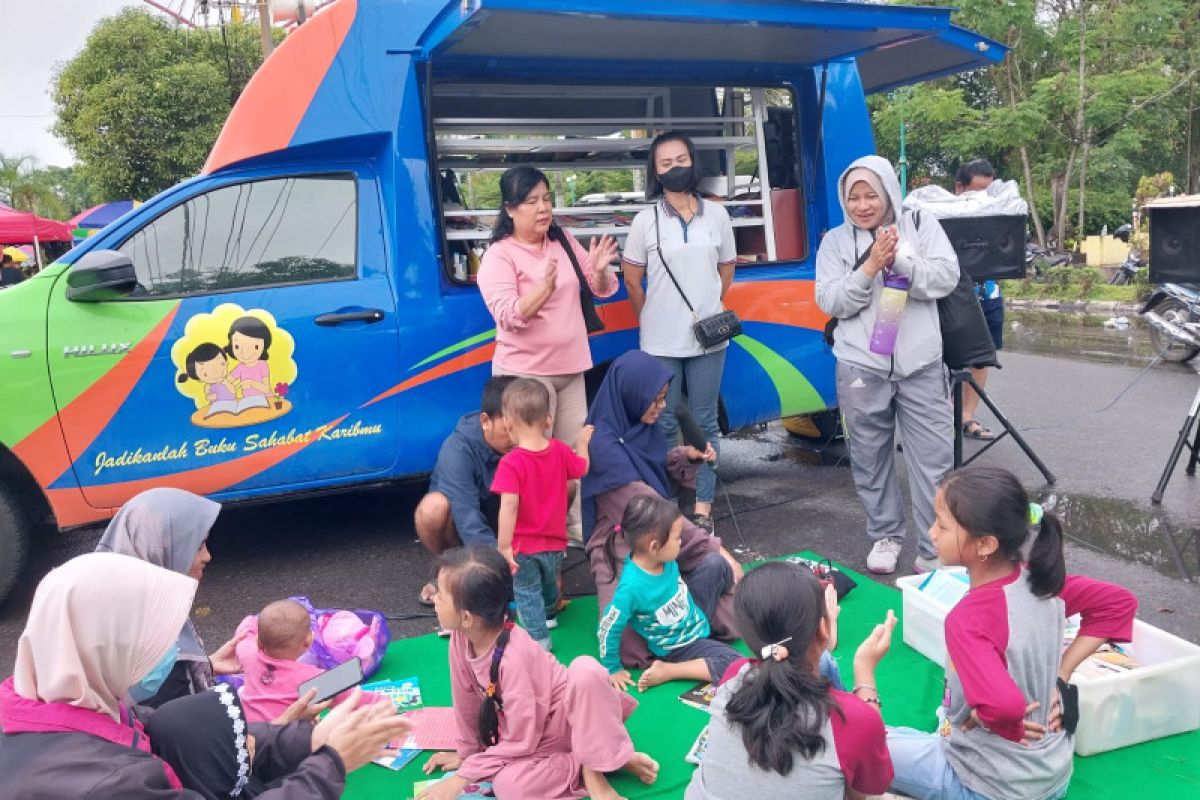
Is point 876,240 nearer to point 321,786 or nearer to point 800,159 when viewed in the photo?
point 800,159

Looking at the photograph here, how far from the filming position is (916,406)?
14.2 feet

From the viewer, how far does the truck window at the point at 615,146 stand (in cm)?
509

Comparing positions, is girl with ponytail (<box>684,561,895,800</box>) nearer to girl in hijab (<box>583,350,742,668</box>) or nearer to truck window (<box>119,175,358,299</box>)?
girl in hijab (<box>583,350,742,668</box>)

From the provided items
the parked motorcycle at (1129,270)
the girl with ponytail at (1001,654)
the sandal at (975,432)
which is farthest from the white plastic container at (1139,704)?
the parked motorcycle at (1129,270)

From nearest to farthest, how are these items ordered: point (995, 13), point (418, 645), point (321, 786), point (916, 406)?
point (321, 786)
point (418, 645)
point (916, 406)
point (995, 13)

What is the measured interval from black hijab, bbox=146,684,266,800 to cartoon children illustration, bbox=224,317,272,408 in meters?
2.33

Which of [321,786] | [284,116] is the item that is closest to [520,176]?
[284,116]

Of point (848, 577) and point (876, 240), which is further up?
point (876, 240)

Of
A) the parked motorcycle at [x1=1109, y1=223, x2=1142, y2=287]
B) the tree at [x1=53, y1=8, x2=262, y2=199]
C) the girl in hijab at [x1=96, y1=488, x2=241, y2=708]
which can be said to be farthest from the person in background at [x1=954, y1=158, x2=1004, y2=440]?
the tree at [x1=53, y1=8, x2=262, y2=199]

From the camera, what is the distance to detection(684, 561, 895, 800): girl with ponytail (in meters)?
2.20

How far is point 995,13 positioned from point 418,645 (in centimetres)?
1357

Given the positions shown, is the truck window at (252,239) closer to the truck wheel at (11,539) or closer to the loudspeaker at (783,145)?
the truck wheel at (11,539)

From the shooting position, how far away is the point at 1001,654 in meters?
2.50

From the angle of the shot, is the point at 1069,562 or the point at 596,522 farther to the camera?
the point at 1069,562
